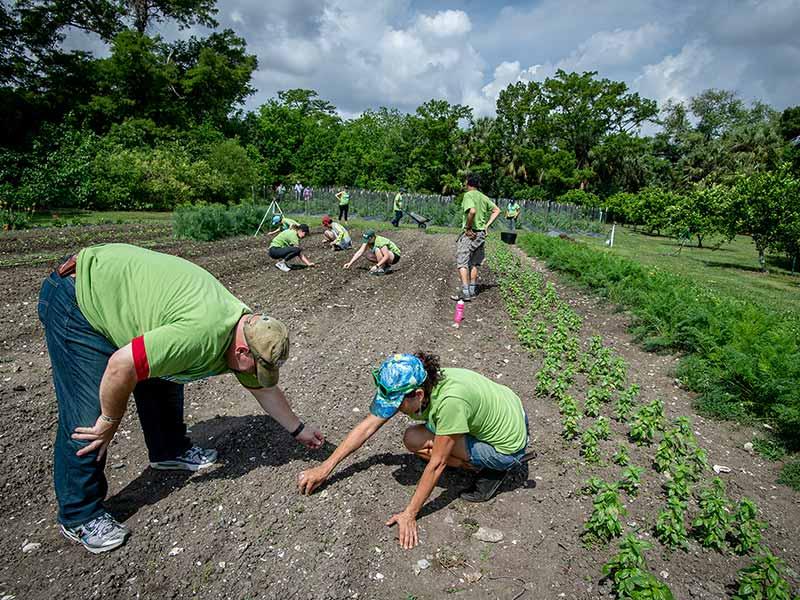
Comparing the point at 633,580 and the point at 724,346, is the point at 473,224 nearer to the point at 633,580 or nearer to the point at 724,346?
the point at 724,346

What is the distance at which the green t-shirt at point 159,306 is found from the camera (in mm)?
2215

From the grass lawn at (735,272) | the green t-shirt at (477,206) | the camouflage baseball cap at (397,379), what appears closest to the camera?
the camouflage baseball cap at (397,379)

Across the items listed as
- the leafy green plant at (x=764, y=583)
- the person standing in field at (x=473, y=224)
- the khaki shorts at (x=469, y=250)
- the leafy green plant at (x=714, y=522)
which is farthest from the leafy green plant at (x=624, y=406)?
the khaki shorts at (x=469, y=250)

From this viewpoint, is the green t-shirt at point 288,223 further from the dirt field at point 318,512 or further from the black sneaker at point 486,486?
the black sneaker at point 486,486

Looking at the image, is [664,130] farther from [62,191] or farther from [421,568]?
[421,568]

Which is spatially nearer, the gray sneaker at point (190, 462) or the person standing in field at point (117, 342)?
the person standing in field at point (117, 342)

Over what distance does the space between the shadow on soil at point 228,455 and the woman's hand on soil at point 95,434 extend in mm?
735

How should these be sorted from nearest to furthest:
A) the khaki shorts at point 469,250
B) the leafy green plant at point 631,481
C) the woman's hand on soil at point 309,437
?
the woman's hand on soil at point 309,437 < the leafy green plant at point 631,481 < the khaki shorts at point 469,250

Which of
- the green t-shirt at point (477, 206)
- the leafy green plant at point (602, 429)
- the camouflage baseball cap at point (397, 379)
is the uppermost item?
the green t-shirt at point (477, 206)

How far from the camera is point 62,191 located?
62.7 ft

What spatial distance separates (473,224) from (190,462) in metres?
5.51

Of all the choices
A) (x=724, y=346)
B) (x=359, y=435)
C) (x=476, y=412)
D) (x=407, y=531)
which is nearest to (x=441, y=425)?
A: (x=476, y=412)

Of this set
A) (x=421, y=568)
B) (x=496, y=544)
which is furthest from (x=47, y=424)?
(x=496, y=544)

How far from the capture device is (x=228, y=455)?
3566 millimetres
